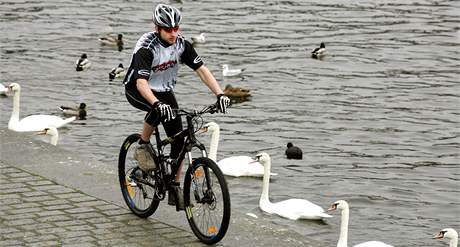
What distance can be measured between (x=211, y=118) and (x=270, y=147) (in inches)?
95.6

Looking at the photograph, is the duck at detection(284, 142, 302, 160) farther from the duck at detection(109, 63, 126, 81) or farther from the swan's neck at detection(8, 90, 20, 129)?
the duck at detection(109, 63, 126, 81)

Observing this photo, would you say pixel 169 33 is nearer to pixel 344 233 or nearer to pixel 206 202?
pixel 206 202

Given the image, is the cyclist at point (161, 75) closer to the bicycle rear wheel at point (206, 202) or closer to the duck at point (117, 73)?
the bicycle rear wheel at point (206, 202)

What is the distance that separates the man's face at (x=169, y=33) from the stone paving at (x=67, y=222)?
1805mm

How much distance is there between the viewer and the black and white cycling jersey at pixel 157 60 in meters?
9.46

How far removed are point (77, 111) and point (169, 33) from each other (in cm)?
1260

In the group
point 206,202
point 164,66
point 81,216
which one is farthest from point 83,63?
point 206,202

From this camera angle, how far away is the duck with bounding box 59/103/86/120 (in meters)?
21.6

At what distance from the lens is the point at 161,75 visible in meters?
9.74

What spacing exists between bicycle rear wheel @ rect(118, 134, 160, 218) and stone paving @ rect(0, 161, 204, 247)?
110 mm

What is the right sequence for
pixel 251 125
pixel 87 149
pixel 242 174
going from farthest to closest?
pixel 251 125 < pixel 87 149 < pixel 242 174

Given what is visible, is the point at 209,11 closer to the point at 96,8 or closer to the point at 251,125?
the point at 96,8

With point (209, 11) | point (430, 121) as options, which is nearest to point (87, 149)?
point (430, 121)

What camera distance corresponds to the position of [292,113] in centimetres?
2214
